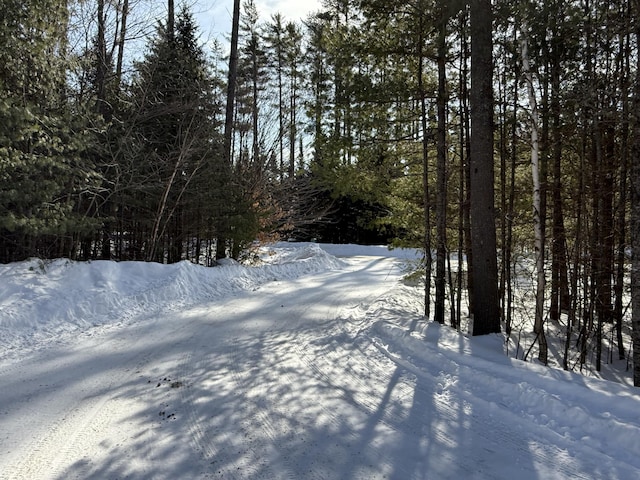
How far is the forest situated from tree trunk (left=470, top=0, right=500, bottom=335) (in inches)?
1.1

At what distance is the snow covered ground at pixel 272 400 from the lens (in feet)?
9.68

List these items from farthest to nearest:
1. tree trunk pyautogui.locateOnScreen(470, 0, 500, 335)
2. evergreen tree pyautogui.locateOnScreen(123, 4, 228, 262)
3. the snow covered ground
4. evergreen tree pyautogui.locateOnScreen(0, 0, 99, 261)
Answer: evergreen tree pyautogui.locateOnScreen(123, 4, 228, 262)
tree trunk pyautogui.locateOnScreen(470, 0, 500, 335)
evergreen tree pyautogui.locateOnScreen(0, 0, 99, 261)
the snow covered ground

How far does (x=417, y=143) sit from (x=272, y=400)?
754 centimetres

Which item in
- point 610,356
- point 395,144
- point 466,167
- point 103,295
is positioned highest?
point 395,144

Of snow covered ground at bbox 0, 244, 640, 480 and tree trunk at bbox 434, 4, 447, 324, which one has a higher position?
tree trunk at bbox 434, 4, 447, 324

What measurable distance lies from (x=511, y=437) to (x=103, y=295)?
6871 mm

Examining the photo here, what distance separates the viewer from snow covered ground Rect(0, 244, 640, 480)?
2.95 m

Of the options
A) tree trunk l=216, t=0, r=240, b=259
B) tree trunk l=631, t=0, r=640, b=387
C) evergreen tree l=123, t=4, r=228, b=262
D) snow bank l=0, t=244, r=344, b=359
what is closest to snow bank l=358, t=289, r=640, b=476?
tree trunk l=631, t=0, r=640, b=387

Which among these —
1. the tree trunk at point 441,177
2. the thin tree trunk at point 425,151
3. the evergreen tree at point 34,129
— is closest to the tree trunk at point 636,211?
the tree trunk at point 441,177

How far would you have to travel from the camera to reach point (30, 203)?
7.43 metres

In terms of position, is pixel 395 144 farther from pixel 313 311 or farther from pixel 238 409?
pixel 238 409

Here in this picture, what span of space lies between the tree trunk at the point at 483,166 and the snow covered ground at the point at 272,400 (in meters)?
0.73

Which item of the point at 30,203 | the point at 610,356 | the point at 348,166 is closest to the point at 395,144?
the point at 348,166

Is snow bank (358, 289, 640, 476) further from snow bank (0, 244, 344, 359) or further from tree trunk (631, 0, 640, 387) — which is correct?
snow bank (0, 244, 344, 359)
